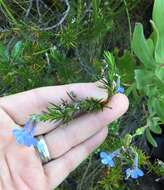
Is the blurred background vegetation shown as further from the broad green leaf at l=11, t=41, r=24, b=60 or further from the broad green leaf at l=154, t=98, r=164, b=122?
the broad green leaf at l=154, t=98, r=164, b=122

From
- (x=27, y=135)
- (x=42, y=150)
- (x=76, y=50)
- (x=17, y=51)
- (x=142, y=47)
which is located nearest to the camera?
(x=27, y=135)

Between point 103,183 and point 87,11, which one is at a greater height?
point 87,11

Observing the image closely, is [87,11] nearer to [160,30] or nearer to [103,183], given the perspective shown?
[160,30]

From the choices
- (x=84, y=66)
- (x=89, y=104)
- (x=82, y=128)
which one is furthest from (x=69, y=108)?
(x=84, y=66)

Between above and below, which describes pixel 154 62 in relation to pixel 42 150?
above

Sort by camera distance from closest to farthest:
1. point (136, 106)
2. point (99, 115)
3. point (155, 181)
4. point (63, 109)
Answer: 1. point (63, 109)
2. point (99, 115)
3. point (136, 106)
4. point (155, 181)

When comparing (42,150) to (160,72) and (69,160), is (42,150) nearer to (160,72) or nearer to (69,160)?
(69,160)

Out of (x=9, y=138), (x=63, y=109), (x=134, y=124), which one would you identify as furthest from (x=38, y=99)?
(x=134, y=124)

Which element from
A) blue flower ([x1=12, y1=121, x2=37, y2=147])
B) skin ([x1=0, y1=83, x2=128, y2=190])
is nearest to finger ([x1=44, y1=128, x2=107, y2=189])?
skin ([x1=0, y1=83, x2=128, y2=190])
